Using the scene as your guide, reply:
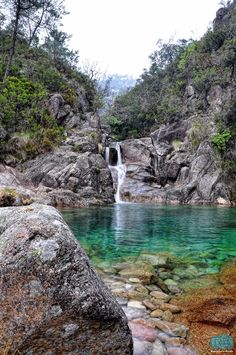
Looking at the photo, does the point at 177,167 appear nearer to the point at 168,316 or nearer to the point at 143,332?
the point at 168,316

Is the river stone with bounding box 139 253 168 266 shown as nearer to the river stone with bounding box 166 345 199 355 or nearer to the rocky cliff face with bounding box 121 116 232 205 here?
the river stone with bounding box 166 345 199 355

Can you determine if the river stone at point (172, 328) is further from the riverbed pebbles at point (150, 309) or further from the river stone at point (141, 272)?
the river stone at point (141, 272)

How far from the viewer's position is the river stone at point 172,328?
11.3 feet

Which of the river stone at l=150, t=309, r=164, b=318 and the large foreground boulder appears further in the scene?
the river stone at l=150, t=309, r=164, b=318

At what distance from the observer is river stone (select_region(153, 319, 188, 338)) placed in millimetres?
3454

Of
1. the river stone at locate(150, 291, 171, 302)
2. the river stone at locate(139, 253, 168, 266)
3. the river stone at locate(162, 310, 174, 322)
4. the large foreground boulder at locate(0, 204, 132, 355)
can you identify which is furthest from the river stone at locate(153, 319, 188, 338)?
the river stone at locate(139, 253, 168, 266)

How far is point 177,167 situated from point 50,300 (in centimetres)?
2578

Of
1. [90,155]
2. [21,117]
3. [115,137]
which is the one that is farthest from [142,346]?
[115,137]

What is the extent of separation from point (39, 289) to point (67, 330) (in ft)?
1.27

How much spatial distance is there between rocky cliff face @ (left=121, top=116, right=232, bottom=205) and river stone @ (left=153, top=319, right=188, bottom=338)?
2033 centimetres

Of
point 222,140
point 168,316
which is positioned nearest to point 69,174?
point 222,140

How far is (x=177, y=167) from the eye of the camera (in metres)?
27.1

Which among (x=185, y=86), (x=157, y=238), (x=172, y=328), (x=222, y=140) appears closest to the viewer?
(x=172, y=328)

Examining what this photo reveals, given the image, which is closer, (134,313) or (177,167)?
(134,313)
